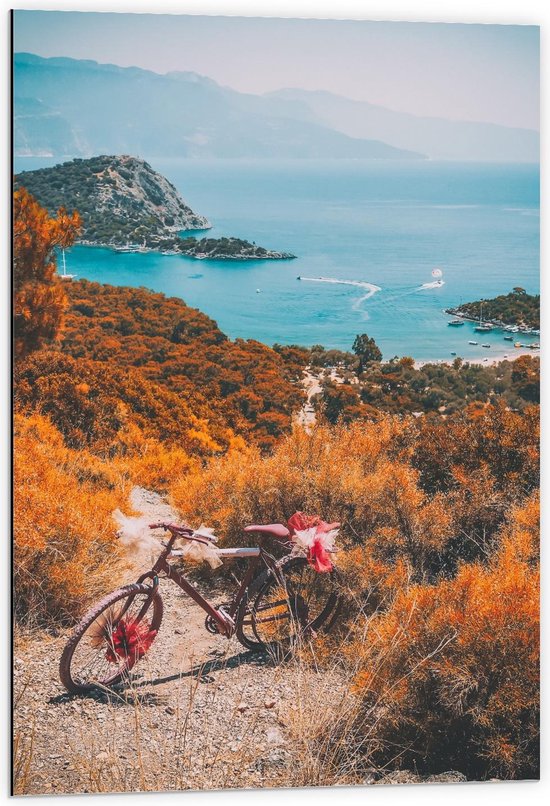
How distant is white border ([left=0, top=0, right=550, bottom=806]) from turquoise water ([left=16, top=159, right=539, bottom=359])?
0.85 feet

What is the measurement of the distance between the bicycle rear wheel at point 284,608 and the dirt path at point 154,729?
167mm

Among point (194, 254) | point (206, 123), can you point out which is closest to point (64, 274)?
point (194, 254)

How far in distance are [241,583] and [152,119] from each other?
2.20m

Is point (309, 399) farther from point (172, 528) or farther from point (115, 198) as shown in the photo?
point (115, 198)

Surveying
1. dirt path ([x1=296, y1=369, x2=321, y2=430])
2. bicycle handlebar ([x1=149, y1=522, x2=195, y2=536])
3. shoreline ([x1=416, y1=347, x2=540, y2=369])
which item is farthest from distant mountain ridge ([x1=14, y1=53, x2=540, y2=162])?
bicycle handlebar ([x1=149, y1=522, x2=195, y2=536])

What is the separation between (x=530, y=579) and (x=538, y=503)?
1.26 feet

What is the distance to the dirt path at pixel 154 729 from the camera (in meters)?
3.17

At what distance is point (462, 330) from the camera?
154 inches

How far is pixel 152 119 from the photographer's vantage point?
3900 mm

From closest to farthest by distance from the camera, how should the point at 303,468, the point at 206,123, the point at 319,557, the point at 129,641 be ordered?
1. the point at 129,641
2. the point at 319,557
3. the point at 206,123
4. the point at 303,468

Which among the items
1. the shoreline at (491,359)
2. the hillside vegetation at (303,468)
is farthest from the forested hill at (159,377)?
the shoreline at (491,359)

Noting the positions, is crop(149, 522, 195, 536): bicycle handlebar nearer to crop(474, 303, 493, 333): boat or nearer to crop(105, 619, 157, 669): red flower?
crop(105, 619, 157, 669): red flower

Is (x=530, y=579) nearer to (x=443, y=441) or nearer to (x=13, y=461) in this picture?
(x=443, y=441)

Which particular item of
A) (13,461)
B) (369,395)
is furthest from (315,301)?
(13,461)
